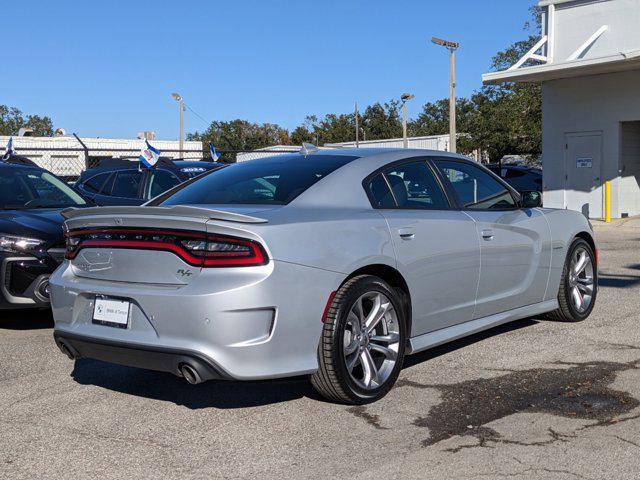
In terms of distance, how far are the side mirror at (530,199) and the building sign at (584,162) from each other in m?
17.3

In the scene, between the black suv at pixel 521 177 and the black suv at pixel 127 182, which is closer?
the black suv at pixel 127 182

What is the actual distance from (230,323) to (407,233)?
4.91 ft

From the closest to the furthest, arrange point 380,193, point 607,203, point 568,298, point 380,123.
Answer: point 380,193 → point 568,298 → point 607,203 → point 380,123

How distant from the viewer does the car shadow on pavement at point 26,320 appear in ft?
24.8

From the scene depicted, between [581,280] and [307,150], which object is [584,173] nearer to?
[581,280]

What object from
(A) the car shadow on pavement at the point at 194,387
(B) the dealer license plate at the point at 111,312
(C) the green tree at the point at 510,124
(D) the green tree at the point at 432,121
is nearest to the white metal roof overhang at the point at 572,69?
A: (A) the car shadow on pavement at the point at 194,387

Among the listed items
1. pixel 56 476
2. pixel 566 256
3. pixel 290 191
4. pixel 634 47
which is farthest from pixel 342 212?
pixel 634 47

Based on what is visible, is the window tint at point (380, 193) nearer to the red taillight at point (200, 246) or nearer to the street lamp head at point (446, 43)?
the red taillight at point (200, 246)

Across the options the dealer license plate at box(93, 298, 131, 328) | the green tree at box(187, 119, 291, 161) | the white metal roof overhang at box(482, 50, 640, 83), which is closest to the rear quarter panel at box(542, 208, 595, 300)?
the dealer license plate at box(93, 298, 131, 328)

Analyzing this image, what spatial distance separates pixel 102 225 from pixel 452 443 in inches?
91.9

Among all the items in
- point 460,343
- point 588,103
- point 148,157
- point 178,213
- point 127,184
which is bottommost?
point 460,343

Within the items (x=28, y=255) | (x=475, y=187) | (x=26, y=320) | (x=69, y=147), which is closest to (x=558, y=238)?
(x=475, y=187)

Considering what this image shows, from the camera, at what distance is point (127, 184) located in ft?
43.3

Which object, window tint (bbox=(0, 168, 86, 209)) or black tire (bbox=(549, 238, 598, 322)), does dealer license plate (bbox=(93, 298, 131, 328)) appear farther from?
black tire (bbox=(549, 238, 598, 322))
